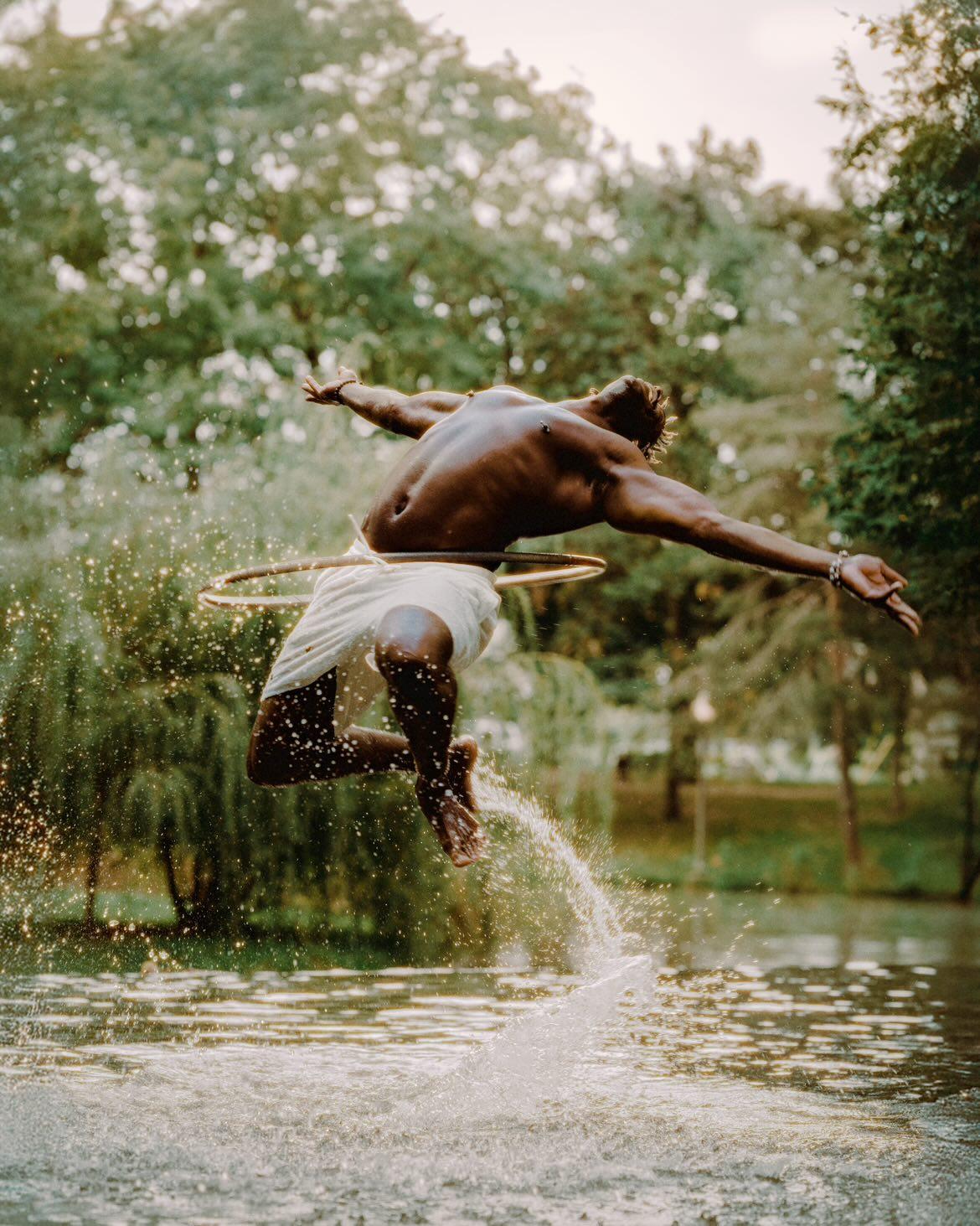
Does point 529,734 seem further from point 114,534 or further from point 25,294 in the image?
point 25,294

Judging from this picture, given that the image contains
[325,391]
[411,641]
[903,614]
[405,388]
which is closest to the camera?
[903,614]

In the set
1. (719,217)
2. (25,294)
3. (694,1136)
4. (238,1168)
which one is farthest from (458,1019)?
(719,217)

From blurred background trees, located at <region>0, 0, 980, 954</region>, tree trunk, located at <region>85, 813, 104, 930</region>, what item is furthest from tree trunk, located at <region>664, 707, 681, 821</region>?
tree trunk, located at <region>85, 813, 104, 930</region>

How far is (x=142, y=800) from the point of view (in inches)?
520

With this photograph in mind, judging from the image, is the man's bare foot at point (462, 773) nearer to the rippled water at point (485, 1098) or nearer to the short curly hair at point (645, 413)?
the rippled water at point (485, 1098)

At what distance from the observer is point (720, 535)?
19.2ft

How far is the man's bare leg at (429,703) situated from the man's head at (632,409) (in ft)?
3.43

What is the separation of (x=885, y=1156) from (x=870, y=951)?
33.6ft

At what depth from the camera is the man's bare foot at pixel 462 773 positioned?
6.80 metres

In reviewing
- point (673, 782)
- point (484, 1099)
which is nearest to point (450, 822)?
point (484, 1099)

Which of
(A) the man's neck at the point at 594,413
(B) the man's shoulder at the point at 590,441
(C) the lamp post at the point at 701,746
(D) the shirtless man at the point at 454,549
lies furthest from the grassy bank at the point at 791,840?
(B) the man's shoulder at the point at 590,441

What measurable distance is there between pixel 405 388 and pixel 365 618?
23127 millimetres

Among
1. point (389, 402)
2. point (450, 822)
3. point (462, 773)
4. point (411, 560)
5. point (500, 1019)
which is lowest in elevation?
point (500, 1019)

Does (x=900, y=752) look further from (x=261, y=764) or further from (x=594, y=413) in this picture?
(x=594, y=413)
